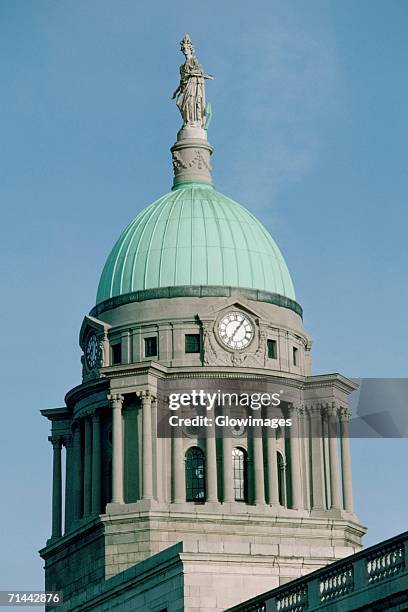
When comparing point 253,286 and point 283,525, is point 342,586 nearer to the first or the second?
point 283,525

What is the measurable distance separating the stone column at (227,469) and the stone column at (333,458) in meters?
5.95

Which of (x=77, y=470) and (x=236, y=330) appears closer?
(x=236, y=330)

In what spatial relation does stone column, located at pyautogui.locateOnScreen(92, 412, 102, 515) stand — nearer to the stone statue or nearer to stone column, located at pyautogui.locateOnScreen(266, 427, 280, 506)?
stone column, located at pyautogui.locateOnScreen(266, 427, 280, 506)

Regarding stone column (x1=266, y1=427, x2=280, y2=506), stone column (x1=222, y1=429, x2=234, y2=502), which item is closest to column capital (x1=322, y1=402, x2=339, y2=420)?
stone column (x1=266, y1=427, x2=280, y2=506)

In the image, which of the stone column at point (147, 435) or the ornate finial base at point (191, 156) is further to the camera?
the ornate finial base at point (191, 156)

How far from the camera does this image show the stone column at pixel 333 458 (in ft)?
329

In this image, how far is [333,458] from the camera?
101562 mm

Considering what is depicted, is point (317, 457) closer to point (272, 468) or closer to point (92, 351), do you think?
point (272, 468)

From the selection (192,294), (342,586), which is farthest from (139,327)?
(342,586)

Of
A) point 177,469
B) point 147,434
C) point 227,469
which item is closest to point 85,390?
point 147,434

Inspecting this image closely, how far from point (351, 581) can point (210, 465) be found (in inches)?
1637

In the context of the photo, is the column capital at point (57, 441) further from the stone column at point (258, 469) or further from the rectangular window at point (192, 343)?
the stone column at point (258, 469)

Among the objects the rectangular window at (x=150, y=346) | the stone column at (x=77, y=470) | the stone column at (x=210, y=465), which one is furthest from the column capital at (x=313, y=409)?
the stone column at (x=77, y=470)

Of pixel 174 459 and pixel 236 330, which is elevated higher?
pixel 236 330
